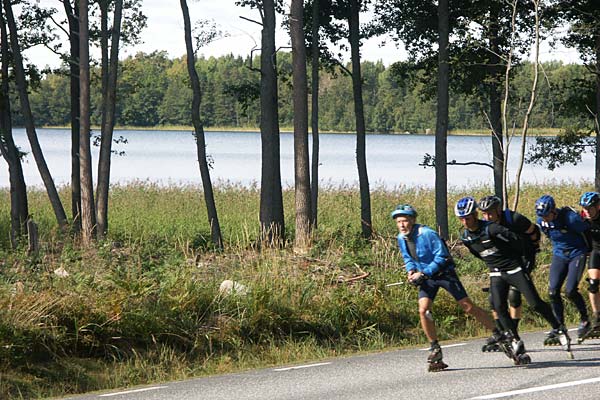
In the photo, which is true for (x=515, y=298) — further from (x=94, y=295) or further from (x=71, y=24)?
(x=71, y=24)

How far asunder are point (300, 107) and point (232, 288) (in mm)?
10094

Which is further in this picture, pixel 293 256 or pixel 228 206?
pixel 228 206

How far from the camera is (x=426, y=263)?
11.1 metres

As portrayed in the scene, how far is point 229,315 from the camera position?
44.0 feet

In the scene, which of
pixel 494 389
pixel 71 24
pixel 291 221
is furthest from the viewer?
pixel 291 221

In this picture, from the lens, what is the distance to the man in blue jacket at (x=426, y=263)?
11016 millimetres

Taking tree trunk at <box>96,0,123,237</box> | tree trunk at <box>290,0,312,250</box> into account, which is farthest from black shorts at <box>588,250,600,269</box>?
tree trunk at <box>96,0,123,237</box>

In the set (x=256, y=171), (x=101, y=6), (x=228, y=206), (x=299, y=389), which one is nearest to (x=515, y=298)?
(x=299, y=389)

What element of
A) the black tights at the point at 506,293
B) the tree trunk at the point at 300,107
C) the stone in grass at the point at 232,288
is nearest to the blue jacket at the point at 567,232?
the black tights at the point at 506,293

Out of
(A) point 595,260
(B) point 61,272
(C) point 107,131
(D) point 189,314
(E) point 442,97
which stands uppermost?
(E) point 442,97

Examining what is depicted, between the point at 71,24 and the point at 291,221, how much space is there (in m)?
9.61

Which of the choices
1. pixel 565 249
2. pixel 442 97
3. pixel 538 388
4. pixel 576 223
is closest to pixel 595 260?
pixel 565 249

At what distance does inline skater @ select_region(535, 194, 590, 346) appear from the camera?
41.4 feet

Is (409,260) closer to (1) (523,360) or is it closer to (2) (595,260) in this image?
(1) (523,360)
